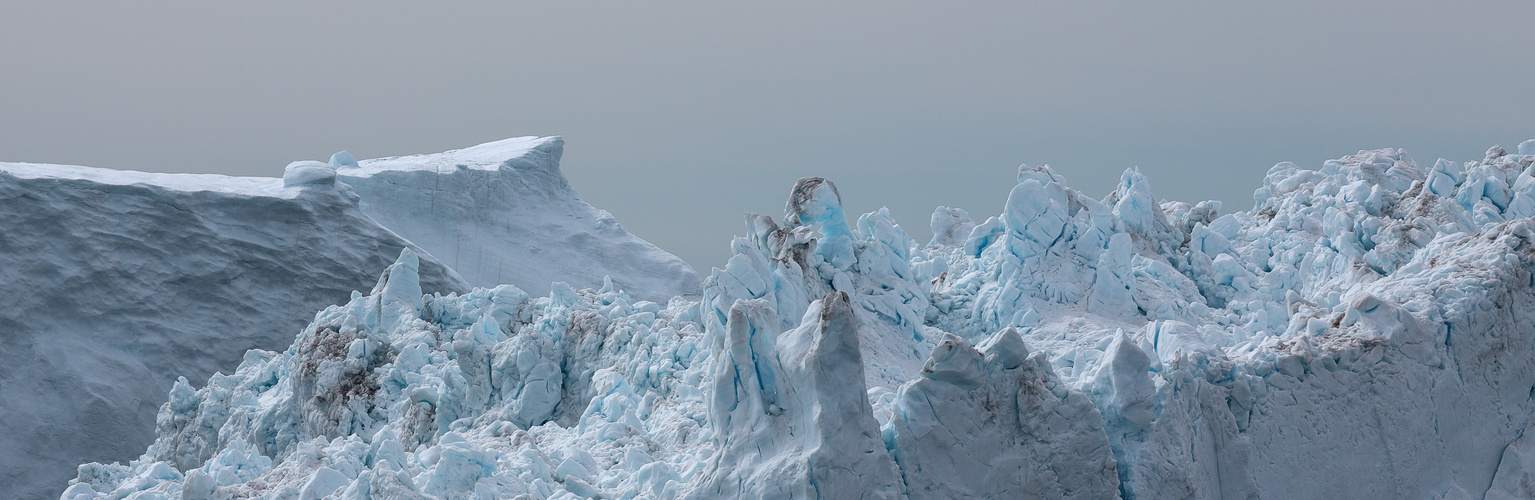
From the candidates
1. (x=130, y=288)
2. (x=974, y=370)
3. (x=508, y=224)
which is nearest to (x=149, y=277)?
(x=130, y=288)

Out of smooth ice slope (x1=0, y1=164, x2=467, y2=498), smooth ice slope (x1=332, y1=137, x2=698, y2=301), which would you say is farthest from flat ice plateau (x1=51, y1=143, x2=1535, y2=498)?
smooth ice slope (x1=332, y1=137, x2=698, y2=301)

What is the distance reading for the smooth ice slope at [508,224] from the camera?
25.8 metres

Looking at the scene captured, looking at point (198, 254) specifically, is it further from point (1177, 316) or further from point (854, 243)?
point (1177, 316)

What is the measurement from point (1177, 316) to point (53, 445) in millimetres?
16680

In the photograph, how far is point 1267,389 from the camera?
9477 millimetres

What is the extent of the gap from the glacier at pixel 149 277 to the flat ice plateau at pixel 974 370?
6824 mm

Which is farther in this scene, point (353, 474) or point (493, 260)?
point (493, 260)

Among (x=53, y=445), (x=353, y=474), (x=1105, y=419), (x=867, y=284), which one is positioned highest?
(x=867, y=284)

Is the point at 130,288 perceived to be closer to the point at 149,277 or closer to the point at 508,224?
the point at 149,277

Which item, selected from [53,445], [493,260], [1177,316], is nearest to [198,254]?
[53,445]

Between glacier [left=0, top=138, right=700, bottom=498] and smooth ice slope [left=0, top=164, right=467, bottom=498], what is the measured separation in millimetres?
22

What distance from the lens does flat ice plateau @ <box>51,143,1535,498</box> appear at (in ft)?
25.7

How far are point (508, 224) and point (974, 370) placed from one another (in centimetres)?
1989

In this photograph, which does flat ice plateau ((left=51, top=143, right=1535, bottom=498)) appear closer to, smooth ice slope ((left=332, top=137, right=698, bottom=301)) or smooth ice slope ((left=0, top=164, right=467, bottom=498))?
smooth ice slope ((left=0, top=164, right=467, bottom=498))
